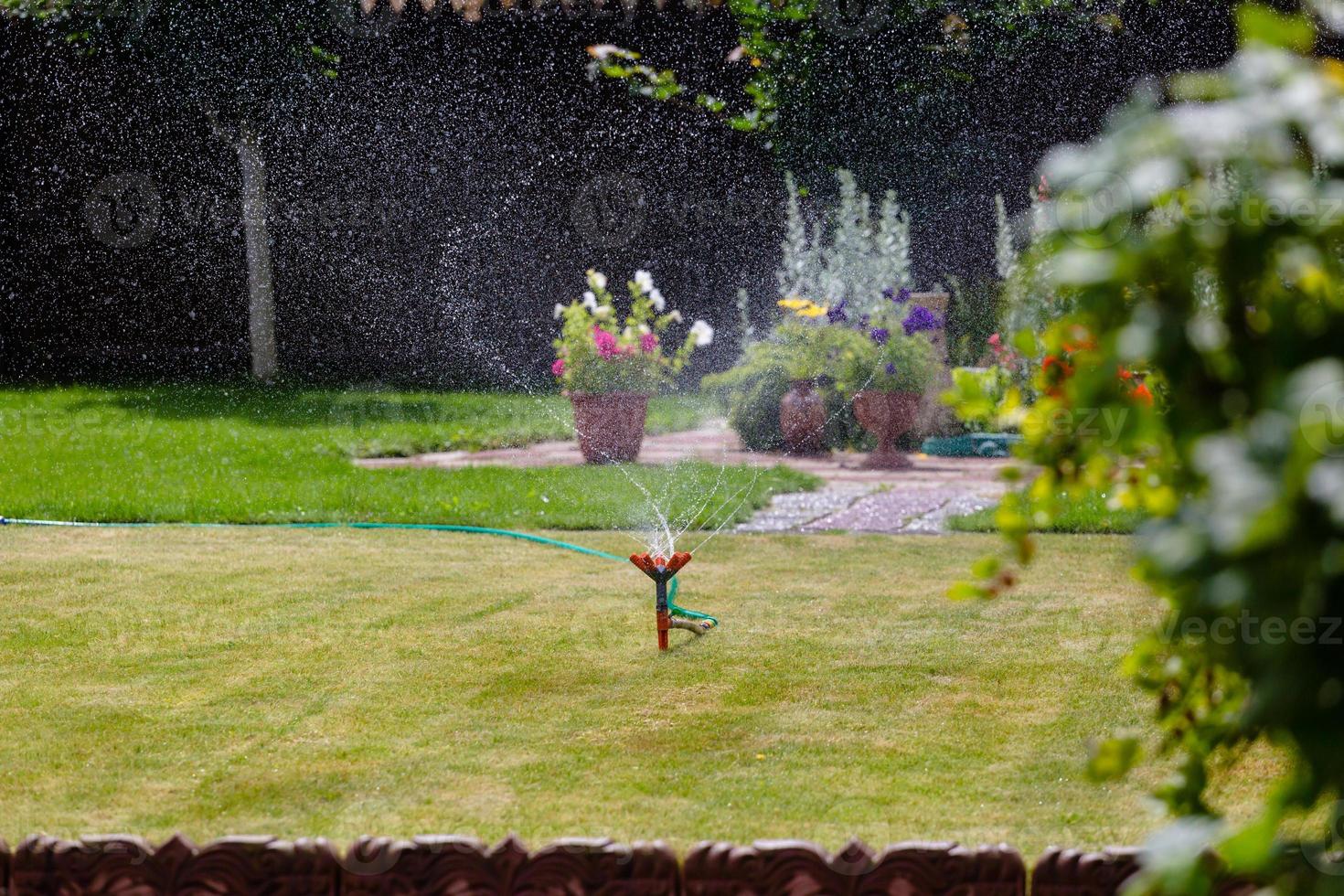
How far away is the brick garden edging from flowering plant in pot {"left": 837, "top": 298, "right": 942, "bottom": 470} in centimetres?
588

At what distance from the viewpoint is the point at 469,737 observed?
277 cm

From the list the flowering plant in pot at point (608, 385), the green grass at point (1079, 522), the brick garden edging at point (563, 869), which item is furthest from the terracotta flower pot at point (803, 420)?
the brick garden edging at point (563, 869)

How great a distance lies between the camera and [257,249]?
35.2 ft

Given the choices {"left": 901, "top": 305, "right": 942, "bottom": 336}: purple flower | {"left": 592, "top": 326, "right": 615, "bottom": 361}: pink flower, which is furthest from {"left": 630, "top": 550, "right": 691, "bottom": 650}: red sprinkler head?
{"left": 901, "top": 305, "right": 942, "bottom": 336}: purple flower

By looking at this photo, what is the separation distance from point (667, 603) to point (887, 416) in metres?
4.39

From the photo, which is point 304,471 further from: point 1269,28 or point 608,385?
point 1269,28

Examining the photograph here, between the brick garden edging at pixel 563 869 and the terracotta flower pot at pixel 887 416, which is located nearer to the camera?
the brick garden edging at pixel 563 869

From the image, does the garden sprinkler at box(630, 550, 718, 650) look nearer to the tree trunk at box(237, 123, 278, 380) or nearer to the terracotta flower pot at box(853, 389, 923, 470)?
the terracotta flower pot at box(853, 389, 923, 470)

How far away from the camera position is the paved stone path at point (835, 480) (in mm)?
5516

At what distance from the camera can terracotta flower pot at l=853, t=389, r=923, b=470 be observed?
7602 mm

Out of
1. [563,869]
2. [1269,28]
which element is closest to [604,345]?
[563,869]

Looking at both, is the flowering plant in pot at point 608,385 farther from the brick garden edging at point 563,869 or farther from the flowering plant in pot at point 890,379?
the brick garden edging at point 563,869

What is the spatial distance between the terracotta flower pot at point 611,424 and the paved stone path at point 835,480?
117 mm

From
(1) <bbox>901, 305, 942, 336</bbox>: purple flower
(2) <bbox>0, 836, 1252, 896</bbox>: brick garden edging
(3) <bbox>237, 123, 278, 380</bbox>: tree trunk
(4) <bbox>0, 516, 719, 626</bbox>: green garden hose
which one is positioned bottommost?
(2) <bbox>0, 836, 1252, 896</bbox>: brick garden edging
